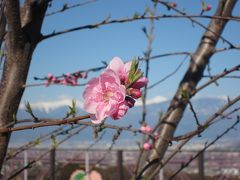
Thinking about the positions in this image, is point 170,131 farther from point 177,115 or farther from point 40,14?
point 40,14

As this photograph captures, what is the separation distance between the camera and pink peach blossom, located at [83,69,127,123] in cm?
70

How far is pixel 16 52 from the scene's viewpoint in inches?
42.8

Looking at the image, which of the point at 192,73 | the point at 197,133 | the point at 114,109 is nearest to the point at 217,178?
the point at 192,73

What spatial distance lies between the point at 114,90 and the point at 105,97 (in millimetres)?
52

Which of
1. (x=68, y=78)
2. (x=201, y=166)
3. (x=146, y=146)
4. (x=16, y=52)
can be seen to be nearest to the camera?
(x=16, y=52)

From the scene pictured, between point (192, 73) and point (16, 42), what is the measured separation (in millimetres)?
1053

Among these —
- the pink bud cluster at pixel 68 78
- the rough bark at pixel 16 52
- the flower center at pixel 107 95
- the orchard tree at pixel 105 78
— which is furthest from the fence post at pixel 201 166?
the flower center at pixel 107 95

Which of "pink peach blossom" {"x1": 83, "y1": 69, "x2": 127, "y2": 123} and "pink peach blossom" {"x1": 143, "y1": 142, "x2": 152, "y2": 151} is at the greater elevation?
"pink peach blossom" {"x1": 143, "y1": 142, "x2": 152, "y2": 151}

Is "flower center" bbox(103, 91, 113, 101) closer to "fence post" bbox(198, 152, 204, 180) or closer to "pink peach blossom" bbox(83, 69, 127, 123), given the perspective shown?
"pink peach blossom" bbox(83, 69, 127, 123)

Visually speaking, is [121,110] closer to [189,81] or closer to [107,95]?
[107,95]

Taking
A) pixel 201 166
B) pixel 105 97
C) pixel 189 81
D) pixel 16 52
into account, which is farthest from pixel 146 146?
pixel 201 166

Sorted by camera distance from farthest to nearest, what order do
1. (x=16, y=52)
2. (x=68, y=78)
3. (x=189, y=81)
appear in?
(x=68, y=78)
(x=189, y=81)
(x=16, y=52)

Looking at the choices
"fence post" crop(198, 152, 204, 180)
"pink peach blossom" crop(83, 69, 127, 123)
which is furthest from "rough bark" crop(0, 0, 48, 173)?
"fence post" crop(198, 152, 204, 180)

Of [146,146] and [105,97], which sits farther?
[146,146]
